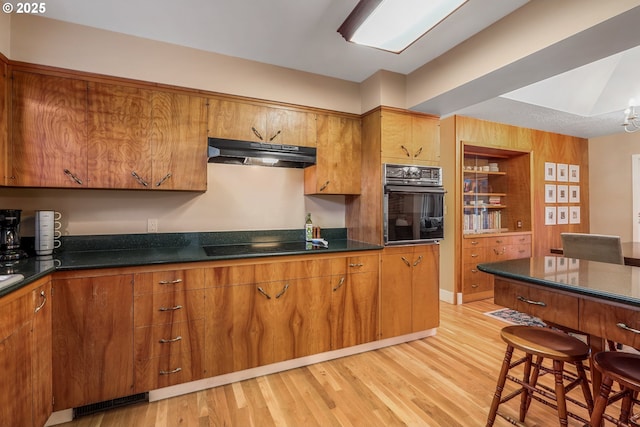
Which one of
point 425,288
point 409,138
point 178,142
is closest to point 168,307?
point 178,142

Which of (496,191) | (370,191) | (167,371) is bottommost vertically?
(167,371)

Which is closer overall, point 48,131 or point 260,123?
A: point 48,131

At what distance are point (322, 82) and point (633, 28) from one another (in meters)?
2.13

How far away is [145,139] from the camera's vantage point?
7.45ft

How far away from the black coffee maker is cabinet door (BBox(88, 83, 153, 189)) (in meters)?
0.48

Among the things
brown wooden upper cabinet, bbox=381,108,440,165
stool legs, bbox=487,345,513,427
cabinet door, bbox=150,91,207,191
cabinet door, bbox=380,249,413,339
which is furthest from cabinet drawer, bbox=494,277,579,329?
cabinet door, bbox=150,91,207,191

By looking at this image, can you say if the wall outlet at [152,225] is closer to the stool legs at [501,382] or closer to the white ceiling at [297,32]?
the white ceiling at [297,32]

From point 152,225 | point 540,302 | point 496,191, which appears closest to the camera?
point 540,302

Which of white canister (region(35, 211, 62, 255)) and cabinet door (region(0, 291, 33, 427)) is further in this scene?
white canister (region(35, 211, 62, 255))

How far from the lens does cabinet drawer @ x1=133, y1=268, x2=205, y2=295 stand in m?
1.95

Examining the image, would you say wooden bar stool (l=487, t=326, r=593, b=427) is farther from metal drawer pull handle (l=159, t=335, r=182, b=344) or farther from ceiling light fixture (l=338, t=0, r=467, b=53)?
metal drawer pull handle (l=159, t=335, r=182, b=344)

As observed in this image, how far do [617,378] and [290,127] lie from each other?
2553mm

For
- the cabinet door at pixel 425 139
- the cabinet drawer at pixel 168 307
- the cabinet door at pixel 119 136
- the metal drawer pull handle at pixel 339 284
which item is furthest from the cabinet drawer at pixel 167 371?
the cabinet door at pixel 425 139

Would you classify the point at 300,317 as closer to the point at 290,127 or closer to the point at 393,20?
the point at 290,127
